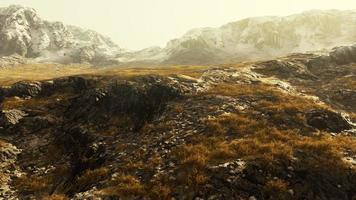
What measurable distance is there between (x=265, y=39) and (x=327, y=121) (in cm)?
15595

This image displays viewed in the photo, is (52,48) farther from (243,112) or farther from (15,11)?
(243,112)

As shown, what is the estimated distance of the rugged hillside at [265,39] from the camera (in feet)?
545

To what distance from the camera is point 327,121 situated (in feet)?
95.2

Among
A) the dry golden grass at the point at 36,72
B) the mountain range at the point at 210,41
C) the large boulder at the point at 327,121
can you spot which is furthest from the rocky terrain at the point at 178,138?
the mountain range at the point at 210,41

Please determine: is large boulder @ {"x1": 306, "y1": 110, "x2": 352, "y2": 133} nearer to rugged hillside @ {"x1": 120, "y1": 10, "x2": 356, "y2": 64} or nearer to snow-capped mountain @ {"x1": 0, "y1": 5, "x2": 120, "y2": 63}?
rugged hillside @ {"x1": 120, "y1": 10, "x2": 356, "y2": 64}

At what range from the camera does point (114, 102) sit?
1431 inches

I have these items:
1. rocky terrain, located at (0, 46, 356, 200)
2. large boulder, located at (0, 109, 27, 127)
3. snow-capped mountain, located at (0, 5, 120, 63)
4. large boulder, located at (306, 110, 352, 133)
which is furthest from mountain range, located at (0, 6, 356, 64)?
large boulder, located at (306, 110, 352, 133)

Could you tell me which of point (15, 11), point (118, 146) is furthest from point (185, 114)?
point (15, 11)

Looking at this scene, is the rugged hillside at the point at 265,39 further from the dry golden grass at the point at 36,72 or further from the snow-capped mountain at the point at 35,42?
the dry golden grass at the point at 36,72

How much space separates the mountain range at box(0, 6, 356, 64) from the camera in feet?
551

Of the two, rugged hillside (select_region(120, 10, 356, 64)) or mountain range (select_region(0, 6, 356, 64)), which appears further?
mountain range (select_region(0, 6, 356, 64))

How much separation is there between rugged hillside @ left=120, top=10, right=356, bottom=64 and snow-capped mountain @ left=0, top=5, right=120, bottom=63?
37.7 metres

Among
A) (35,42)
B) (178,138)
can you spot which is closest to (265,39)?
(35,42)

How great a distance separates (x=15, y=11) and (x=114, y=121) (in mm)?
182847
